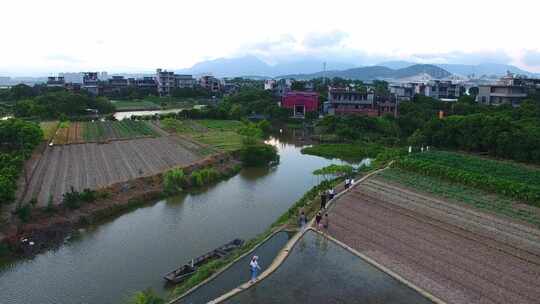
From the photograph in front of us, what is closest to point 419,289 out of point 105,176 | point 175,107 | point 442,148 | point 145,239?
point 145,239

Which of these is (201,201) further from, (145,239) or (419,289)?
(419,289)

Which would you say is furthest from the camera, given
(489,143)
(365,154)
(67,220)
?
(365,154)

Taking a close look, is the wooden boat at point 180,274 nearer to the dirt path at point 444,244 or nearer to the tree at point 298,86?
the dirt path at point 444,244

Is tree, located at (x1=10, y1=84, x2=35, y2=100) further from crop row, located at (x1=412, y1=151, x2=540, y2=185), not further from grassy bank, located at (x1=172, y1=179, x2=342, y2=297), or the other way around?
crop row, located at (x1=412, y1=151, x2=540, y2=185)

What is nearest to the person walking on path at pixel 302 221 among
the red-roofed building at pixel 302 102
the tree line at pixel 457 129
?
the tree line at pixel 457 129

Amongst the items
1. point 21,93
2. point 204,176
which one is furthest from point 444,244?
point 21,93

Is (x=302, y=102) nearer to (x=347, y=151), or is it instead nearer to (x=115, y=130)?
(x=347, y=151)

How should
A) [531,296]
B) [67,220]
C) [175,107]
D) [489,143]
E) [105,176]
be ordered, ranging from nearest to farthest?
[531,296] → [67,220] → [105,176] → [489,143] → [175,107]
